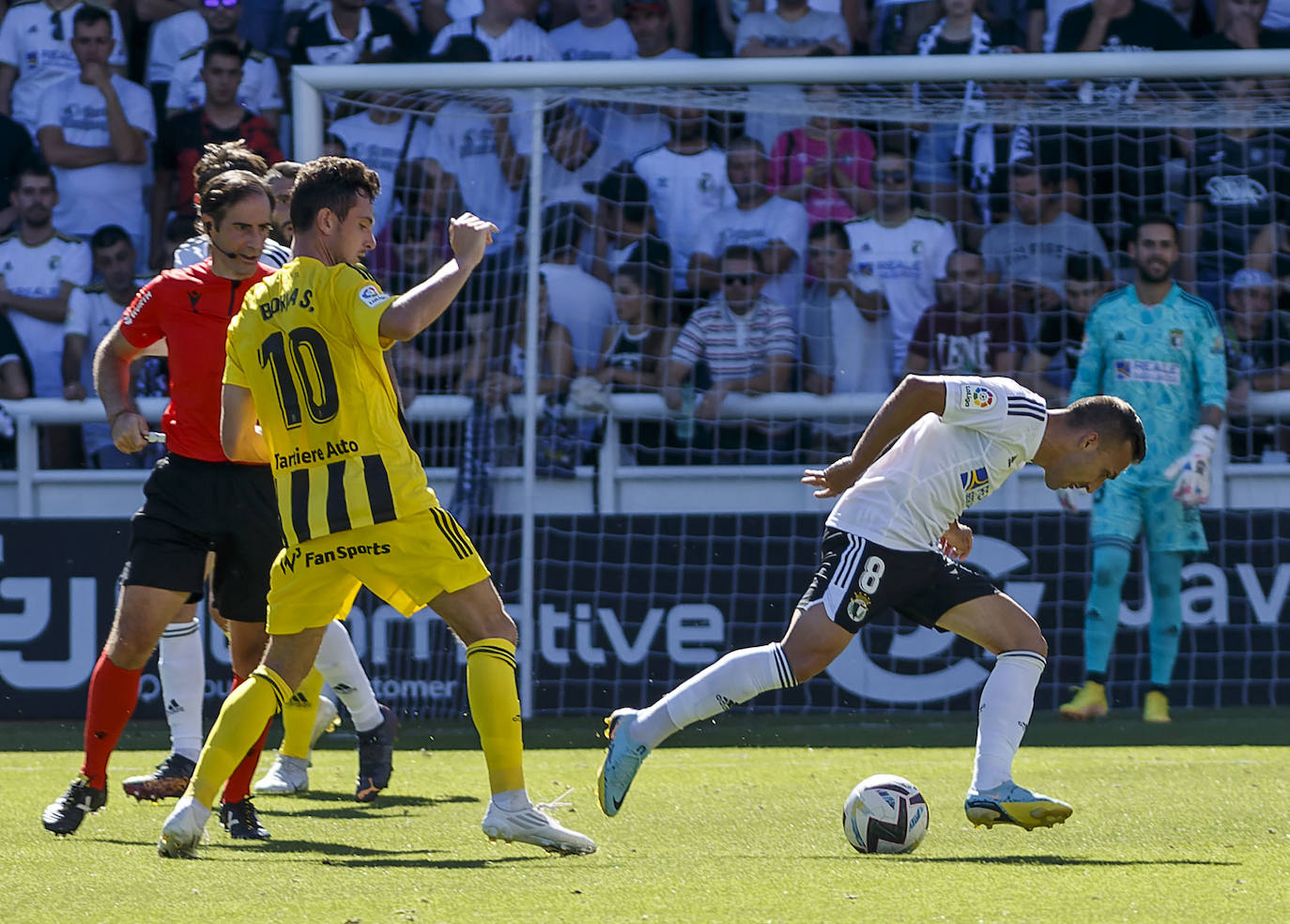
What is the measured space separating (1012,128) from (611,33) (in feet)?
8.64

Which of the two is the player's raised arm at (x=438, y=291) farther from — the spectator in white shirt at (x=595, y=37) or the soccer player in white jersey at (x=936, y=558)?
the spectator in white shirt at (x=595, y=37)

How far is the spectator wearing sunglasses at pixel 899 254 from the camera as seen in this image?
32.0ft

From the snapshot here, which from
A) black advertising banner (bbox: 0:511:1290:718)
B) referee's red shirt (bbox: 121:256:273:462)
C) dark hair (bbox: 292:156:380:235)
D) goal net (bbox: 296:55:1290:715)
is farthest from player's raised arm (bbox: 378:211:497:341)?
black advertising banner (bbox: 0:511:1290:718)

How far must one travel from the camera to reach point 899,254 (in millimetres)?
9852

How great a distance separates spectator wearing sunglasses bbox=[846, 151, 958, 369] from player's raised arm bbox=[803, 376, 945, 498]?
4978mm

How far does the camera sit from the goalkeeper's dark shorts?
8500mm

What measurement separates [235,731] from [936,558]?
2.02 metres

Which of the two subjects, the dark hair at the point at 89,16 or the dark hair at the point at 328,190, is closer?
the dark hair at the point at 328,190

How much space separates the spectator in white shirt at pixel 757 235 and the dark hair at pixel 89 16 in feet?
13.4

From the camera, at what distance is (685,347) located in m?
9.64

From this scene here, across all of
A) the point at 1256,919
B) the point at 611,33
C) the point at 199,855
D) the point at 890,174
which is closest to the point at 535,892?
the point at 199,855

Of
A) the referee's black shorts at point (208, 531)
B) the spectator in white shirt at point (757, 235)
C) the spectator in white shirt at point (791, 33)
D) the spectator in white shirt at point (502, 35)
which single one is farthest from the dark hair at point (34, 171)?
the referee's black shorts at point (208, 531)

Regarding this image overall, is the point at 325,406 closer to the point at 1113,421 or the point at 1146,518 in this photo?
the point at 1113,421

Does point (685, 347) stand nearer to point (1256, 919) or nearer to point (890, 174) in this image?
point (890, 174)
